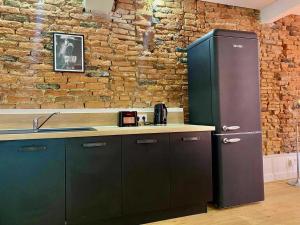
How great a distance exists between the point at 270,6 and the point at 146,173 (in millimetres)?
2994

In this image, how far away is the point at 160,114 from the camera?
9.75 feet

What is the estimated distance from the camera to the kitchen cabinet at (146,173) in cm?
232

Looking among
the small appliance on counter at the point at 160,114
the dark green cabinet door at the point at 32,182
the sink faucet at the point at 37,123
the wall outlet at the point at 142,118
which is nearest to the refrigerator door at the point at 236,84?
the small appliance on counter at the point at 160,114

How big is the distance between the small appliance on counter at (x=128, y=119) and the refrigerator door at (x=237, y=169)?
92cm

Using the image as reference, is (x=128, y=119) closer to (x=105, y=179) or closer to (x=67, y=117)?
(x=67, y=117)

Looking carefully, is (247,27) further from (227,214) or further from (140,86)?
(227,214)

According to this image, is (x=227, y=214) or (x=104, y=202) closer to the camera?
(x=104, y=202)

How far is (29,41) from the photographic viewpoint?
2652 millimetres

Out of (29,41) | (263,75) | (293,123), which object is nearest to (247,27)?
(263,75)

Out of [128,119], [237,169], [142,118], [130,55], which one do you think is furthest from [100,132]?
[237,169]

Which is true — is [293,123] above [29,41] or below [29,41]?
below

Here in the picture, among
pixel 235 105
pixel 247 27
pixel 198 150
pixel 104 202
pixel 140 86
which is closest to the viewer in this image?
pixel 104 202

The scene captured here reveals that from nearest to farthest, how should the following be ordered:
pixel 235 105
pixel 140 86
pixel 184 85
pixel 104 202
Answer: pixel 104 202, pixel 235 105, pixel 140 86, pixel 184 85

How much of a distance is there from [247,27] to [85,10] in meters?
2.35
